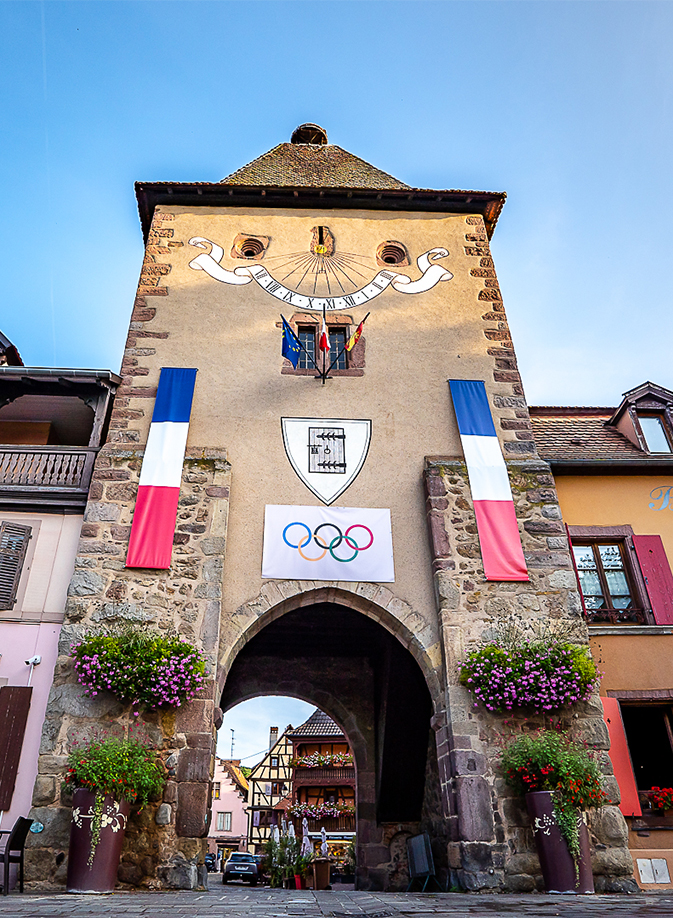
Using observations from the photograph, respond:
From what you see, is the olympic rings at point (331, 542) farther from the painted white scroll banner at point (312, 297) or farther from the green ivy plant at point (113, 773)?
the painted white scroll banner at point (312, 297)

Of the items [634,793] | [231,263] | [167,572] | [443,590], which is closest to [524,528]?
[443,590]

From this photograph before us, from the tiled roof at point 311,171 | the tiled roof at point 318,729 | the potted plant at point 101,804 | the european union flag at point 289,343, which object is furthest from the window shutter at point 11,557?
the tiled roof at point 318,729

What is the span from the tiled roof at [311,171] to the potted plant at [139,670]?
324 inches

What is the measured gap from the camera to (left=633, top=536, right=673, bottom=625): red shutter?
340 inches

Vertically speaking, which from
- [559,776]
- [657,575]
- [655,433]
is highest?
[655,433]

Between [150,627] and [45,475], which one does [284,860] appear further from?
[45,475]

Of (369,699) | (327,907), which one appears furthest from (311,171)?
(327,907)

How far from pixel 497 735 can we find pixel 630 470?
4.50m

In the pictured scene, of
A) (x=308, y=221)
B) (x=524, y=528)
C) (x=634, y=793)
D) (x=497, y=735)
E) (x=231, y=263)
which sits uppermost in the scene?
(x=308, y=221)

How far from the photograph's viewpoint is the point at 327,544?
27.0 ft

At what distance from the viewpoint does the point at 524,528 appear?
331 inches

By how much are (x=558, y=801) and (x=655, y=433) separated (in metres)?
6.44

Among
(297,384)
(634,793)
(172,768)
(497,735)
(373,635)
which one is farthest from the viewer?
(373,635)

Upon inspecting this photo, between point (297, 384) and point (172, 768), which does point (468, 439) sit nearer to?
point (297, 384)
